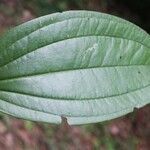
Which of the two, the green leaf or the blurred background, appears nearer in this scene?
the green leaf

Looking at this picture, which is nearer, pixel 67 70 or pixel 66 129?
pixel 67 70

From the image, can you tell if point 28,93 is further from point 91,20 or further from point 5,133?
point 5,133

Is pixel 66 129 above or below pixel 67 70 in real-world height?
below

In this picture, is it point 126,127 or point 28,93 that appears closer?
point 28,93

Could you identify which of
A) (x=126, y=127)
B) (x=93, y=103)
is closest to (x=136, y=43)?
(x=93, y=103)
